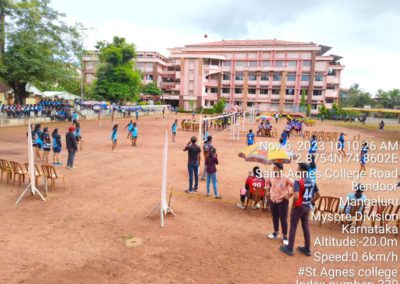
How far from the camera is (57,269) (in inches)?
208

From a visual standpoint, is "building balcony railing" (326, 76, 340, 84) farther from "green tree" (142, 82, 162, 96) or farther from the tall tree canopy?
the tall tree canopy

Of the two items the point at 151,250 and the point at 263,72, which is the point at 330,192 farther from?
the point at 263,72

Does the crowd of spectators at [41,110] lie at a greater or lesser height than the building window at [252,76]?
lesser

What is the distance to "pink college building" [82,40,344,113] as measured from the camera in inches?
2432

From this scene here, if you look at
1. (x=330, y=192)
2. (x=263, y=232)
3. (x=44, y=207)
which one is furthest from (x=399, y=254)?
(x=44, y=207)

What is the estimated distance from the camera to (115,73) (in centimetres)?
4419

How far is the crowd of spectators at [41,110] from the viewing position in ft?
89.4

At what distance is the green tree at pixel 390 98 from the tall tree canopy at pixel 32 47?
80323 mm

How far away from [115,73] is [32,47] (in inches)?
668

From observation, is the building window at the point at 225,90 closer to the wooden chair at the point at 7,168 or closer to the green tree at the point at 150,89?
the green tree at the point at 150,89

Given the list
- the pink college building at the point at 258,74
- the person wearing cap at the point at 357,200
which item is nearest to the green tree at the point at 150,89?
the pink college building at the point at 258,74

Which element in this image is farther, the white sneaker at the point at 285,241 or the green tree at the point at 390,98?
the green tree at the point at 390,98

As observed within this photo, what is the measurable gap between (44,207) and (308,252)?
6.69 metres

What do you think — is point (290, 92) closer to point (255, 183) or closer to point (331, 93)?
point (331, 93)
